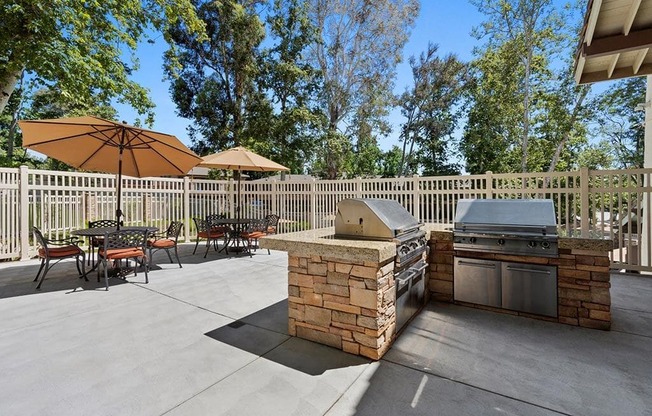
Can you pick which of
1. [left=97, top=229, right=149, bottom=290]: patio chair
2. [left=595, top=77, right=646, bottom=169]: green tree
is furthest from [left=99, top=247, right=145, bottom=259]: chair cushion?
[left=595, top=77, right=646, bottom=169]: green tree

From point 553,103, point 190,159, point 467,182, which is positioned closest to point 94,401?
point 190,159

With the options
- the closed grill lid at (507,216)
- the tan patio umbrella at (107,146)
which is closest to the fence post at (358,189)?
the tan patio umbrella at (107,146)

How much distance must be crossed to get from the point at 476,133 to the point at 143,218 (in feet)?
56.2

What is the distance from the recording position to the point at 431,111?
1922 cm

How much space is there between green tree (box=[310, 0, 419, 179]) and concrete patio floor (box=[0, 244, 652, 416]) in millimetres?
12006

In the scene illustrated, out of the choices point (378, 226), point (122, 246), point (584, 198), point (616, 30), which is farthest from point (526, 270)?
point (122, 246)

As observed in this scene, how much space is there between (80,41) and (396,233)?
949 centimetres

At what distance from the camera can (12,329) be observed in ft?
9.56

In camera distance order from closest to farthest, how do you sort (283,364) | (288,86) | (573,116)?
(283,364), (573,116), (288,86)

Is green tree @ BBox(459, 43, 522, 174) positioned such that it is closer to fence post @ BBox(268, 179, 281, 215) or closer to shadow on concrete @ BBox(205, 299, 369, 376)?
fence post @ BBox(268, 179, 281, 215)

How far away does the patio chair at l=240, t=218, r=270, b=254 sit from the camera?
6684mm

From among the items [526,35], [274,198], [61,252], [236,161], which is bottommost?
[61,252]

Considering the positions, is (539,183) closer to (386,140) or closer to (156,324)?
(156,324)

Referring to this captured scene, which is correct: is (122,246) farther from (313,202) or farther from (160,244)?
(313,202)
